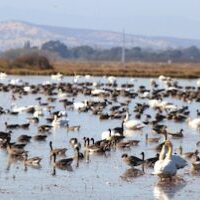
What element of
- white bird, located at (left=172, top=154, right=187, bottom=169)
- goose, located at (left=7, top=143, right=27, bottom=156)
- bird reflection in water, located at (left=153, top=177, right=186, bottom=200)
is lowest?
goose, located at (left=7, top=143, right=27, bottom=156)

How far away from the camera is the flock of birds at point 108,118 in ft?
60.4

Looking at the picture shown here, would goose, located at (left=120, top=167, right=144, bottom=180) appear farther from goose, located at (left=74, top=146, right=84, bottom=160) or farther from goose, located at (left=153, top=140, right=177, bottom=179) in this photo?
goose, located at (left=74, top=146, right=84, bottom=160)

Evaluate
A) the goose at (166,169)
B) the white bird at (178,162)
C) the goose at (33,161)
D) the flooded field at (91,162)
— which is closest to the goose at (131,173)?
the flooded field at (91,162)

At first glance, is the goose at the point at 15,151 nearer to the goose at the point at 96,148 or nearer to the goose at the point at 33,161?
the goose at the point at 33,161

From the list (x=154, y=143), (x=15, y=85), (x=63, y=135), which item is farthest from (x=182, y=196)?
(x=15, y=85)

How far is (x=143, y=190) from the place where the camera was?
15719 mm

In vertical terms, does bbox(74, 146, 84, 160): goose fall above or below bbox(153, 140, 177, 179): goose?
below

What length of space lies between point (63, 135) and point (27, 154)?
17.3ft

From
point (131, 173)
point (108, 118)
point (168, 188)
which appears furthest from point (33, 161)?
point (108, 118)

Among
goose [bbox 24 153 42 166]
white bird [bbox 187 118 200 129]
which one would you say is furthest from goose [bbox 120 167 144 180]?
white bird [bbox 187 118 200 129]

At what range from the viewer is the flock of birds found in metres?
18.4

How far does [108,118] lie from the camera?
101 feet

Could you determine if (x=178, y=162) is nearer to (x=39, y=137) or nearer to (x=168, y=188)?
(x=168, y=188)

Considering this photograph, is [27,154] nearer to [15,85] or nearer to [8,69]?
[15,85]
